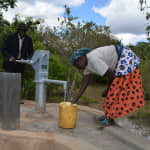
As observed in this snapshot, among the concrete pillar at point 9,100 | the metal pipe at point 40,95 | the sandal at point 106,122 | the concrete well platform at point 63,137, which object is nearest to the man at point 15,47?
the metal pipe at point 40,95

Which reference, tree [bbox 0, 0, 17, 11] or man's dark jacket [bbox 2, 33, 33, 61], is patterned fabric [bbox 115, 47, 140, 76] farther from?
tree [bbox 0, 0, 17, 11]

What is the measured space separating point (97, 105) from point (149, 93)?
6.65 ft

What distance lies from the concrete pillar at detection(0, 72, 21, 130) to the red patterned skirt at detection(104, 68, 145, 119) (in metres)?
1.14

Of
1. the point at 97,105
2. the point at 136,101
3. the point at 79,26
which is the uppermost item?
the point at 79,26

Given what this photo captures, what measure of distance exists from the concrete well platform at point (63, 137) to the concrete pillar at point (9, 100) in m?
0.11

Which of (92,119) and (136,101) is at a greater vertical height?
(136,101)

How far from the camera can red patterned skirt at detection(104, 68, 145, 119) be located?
9.53 ft

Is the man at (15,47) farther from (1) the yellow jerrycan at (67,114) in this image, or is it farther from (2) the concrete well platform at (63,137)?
(1) the yellow jerrycan at (67,114)

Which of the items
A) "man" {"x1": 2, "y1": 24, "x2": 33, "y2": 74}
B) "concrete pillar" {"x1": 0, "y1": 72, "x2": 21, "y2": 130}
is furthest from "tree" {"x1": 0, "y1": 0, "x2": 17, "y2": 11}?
"concrete pillar" {"x1": 0, "y1": 72, "x2": 21, "y2": 130}

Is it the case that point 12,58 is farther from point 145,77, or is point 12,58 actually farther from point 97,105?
point 145,77

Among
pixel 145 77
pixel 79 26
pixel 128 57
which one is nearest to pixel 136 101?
pixel 128 57

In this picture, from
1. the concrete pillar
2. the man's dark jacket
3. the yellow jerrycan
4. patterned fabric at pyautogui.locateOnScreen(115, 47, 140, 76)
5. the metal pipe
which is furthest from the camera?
the man's dark jacket

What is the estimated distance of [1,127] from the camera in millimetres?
2523

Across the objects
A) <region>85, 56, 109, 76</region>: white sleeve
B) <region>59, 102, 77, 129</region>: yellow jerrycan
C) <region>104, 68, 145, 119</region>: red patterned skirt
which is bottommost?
<region>59, 102, 77, 129</region>: yellow jerrycan
